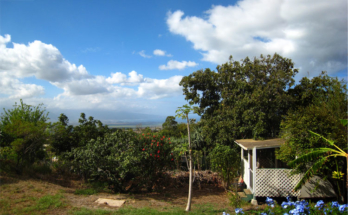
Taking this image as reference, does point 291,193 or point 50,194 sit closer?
point 50,194

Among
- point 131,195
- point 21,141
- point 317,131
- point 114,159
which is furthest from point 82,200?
point 317,131

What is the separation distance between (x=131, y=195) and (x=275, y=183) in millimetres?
6214

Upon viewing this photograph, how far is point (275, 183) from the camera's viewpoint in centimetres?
899

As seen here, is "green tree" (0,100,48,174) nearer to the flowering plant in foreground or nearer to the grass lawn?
the grass lawn

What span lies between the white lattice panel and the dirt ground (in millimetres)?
1638

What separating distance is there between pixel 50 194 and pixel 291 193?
959 centimetres

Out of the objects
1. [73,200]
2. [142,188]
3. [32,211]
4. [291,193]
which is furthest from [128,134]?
[291,193]

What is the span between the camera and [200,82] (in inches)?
642

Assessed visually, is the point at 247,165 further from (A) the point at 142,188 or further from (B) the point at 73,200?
(B) the point at 73,200

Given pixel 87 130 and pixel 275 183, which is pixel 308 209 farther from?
pixel 87 130

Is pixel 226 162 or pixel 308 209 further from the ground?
pixel 308 209

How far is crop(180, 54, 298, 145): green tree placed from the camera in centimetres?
1347

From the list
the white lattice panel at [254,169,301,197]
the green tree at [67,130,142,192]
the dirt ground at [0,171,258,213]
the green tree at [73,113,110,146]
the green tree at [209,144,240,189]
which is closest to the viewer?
the dirt ground at [0,171,258,213]

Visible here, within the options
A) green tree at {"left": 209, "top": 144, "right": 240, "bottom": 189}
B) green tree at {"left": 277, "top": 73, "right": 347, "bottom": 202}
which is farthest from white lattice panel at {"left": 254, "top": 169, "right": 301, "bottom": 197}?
green tree at {"left": 209, "top": 144, "right": 240, "bottom": 189}
